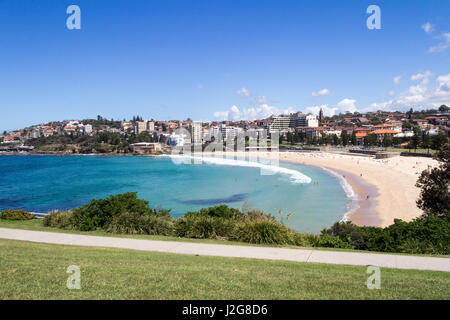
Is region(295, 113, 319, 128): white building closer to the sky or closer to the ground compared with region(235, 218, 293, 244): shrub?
closer to the sky

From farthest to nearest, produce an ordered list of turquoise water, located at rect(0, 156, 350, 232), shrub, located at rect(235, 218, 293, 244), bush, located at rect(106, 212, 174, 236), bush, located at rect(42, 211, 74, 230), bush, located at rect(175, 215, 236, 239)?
turquoise water, located at rect(0, 156, 350, 232), bush, located at rect(42, 211, 74, 230), bush, located at rect(106, 212, 174, 236), bush, located at rect(175, 215, 236, 239), shrub, located at rect(235, 218, 293, 244)

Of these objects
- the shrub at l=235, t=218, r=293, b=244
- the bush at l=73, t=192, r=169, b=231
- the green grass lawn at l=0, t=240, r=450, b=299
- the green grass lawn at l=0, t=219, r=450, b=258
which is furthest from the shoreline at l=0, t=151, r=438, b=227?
the bush at l=73, t=192, r=169, b=231

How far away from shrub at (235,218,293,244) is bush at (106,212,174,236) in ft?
8.81

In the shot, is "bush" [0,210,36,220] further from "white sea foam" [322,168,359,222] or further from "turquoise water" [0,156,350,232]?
"white sea foam" [322,168,359,222]

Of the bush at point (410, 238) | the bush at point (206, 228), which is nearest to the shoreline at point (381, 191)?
the bush at point (410, 238)

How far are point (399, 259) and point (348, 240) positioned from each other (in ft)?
7.17

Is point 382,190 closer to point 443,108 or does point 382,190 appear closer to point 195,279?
point 195,279

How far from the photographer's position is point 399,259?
7664 millimetres

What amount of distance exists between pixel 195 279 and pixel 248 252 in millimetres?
3157

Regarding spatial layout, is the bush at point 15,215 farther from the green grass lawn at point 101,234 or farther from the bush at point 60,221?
the bush at point 60,221

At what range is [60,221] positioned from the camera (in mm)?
12805

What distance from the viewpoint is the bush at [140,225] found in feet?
A: 36.9

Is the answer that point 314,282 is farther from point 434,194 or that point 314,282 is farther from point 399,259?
point 434,194

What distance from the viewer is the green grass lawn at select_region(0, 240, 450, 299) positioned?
15.7ft
